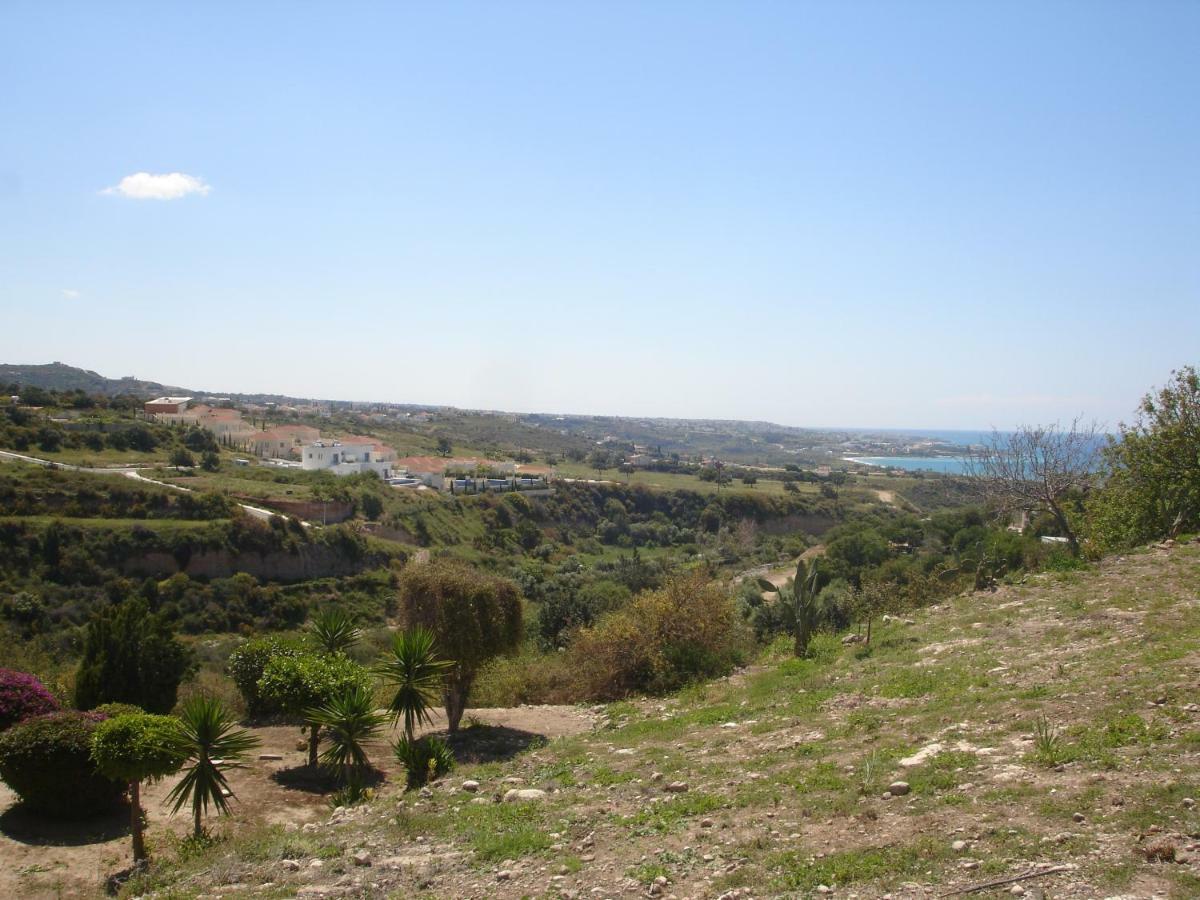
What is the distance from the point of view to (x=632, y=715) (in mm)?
15203

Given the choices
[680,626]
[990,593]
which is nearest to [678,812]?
[680,626]

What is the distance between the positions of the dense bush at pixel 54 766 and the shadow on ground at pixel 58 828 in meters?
0.12

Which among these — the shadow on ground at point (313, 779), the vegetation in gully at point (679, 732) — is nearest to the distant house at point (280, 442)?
the vegetation in gully at point (679, 732)

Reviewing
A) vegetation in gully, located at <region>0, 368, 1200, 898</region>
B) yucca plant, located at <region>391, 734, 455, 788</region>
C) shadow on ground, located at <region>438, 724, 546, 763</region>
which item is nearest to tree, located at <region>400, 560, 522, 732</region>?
vegetation in gully, located at <region>0, 368, 1200, 898</region>

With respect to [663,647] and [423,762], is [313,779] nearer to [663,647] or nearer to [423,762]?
[423,762]

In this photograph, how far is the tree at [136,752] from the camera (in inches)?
391

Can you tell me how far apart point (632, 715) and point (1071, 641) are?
7951 millimetres

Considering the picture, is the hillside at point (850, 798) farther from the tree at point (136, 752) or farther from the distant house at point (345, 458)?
the distant house at point (345, 458)

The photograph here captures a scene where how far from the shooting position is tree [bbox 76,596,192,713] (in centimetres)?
1496

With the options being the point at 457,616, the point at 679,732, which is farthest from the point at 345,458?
the point at 679,732

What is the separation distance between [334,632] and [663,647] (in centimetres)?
758

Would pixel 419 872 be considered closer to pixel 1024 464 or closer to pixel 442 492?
pixel 1024 464

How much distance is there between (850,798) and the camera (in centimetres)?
734

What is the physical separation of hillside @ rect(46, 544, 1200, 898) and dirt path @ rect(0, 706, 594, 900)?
14 cm
